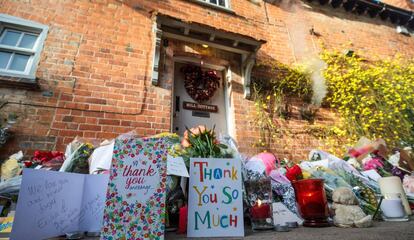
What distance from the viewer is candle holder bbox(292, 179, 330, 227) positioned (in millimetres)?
1351

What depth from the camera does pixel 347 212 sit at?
1.35 metres

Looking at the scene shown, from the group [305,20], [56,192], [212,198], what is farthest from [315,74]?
[56,192]

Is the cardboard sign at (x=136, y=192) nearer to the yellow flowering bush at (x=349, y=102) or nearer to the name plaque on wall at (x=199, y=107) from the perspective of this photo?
the name plaque on wall at (x=199, y=107)

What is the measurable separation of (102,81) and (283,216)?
3046mm

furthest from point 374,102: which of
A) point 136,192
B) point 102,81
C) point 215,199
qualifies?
point 102,81

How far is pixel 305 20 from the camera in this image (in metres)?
5.41

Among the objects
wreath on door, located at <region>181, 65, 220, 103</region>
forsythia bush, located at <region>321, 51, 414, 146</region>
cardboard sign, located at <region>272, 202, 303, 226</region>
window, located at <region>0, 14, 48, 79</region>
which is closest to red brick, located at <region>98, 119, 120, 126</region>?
window, located at <region>0, 14, 48, 79</region>

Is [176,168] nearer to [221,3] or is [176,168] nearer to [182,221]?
[182,221]

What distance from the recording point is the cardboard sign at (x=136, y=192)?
1.00 metres

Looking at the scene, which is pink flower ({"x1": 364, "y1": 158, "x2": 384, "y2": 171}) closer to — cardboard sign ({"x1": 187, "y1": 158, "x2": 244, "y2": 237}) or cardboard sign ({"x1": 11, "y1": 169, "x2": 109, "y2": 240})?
cardboard sign ({"x1": 187, "y1": 158, "x2": 244, "y2": 237})

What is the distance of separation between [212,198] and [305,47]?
194 inches

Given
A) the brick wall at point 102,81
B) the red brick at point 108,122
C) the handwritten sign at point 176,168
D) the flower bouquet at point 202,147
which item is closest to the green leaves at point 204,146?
the flower bouquet at point 202,147

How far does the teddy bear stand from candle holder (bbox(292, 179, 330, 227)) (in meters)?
0.08

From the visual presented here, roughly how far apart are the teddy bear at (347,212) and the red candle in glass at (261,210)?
0.46m
